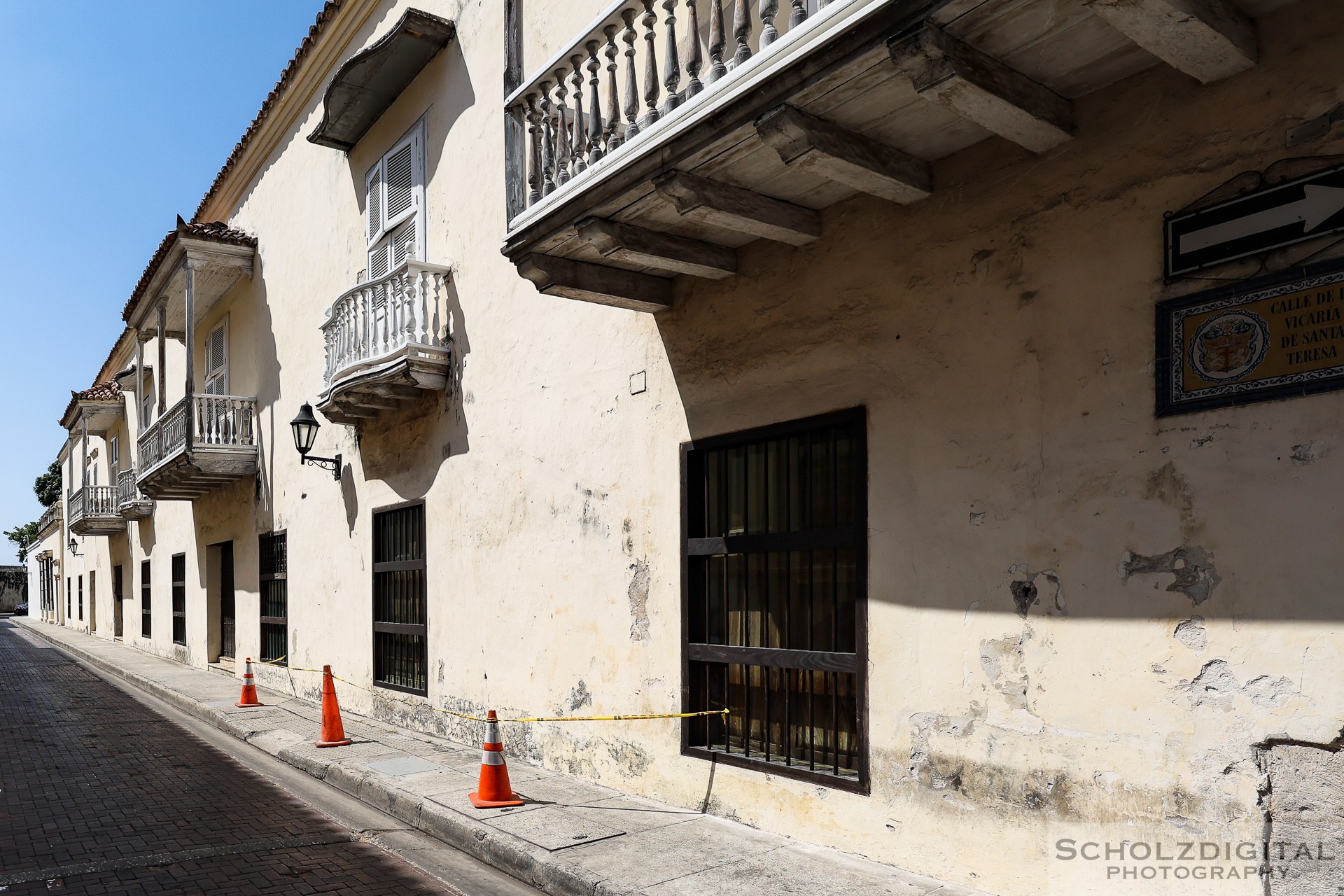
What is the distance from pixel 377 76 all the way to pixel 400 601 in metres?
Answer: 5.88

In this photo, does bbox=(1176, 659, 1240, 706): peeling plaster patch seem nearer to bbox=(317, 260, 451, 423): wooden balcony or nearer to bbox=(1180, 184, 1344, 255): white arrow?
bbox=(1180, 184, 1344, 255): white arrow

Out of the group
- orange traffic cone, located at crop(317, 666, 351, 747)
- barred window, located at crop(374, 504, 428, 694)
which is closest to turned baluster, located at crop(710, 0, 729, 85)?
barred window, located at crop(374, 504, 428, 694)

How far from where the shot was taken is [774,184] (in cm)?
542

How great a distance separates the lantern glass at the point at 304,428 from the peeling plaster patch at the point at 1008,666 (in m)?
10.1

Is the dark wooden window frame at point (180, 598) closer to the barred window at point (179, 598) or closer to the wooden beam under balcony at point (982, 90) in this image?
the barred window at point (179, 598)

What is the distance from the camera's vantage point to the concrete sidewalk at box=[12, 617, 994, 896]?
5109mm

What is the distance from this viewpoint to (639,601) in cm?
716

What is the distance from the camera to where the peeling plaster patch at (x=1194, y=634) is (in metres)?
4.04

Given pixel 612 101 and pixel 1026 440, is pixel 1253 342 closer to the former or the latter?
pixel 1026 440

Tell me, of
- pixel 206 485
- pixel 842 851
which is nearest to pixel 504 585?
pixel 842 851

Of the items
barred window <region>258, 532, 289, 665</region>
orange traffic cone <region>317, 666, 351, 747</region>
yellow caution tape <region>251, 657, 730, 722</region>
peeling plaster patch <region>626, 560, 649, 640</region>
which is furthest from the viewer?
barred window <region>258, 532, 289, 665</region>

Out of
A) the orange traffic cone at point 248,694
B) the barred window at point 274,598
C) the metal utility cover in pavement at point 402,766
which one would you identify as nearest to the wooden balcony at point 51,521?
the barred window at point 274,598

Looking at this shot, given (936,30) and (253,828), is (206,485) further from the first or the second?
(936,30)

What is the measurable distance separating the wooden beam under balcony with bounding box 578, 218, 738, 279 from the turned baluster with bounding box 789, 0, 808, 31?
1745mm
